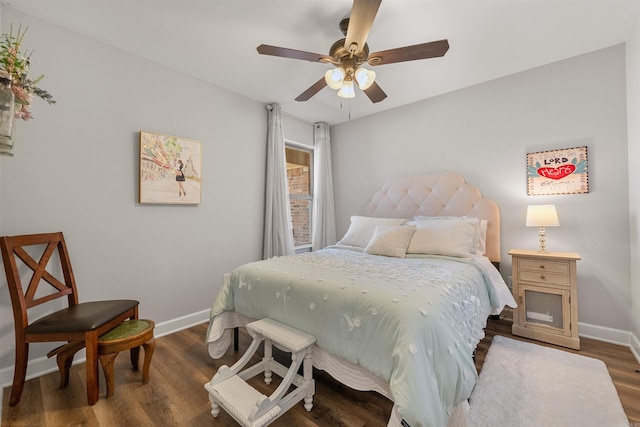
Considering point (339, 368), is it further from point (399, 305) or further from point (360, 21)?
point (360, 21)

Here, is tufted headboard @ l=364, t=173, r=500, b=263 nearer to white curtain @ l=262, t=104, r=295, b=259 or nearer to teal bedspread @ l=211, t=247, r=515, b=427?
teal bedspread @ l=211, t=247, r=515, b=427

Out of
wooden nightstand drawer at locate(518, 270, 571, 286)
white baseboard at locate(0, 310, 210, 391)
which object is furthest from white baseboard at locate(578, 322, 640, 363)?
white baseboard at locate(0, 310, 210, 391)

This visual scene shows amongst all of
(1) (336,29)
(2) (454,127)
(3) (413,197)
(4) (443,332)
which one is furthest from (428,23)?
(4) (443,332)

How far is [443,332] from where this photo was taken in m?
1.33

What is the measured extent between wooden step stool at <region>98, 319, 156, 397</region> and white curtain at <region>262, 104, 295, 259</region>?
1726 mm

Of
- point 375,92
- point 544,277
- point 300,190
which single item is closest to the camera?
point 375,92

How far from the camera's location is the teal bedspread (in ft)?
4.00

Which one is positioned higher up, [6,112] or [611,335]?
[6,112]

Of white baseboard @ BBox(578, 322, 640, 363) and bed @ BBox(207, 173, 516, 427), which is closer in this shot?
bed @ BBox(207, 173, 516, 427)

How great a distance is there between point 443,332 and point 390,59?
1.80 m

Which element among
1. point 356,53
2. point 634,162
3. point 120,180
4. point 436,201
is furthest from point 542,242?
point 120,180

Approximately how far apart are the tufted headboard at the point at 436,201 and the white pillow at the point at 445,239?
40 centimetres

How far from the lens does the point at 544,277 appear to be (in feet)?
7.97

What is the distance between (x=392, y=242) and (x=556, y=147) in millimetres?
1876
